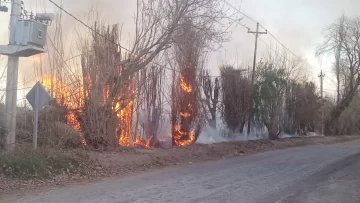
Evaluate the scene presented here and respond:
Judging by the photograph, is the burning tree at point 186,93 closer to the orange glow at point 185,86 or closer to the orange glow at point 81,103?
the orange glow at point 185,86

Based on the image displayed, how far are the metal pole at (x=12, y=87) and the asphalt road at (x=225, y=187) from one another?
3.51 m

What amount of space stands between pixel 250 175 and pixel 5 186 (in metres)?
6.92

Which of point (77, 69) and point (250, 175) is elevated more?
point (77, 69)

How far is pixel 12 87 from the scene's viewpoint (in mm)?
12859

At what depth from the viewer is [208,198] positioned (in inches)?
360

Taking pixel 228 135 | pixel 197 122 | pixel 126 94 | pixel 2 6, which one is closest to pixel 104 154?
pixel 126 94

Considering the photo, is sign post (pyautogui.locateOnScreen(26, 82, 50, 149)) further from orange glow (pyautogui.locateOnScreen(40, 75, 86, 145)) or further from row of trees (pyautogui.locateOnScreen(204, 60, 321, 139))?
row of trees (pyautogui.locateOnScreen(204, 60, 321, 139))

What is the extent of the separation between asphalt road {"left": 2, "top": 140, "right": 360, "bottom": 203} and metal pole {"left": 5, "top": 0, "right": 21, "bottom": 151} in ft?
11.5

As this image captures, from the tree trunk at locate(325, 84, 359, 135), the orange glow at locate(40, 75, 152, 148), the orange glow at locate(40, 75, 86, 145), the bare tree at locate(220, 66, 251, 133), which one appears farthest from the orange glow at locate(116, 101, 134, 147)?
the tree trunk at locate(325, 84, 359, 135)

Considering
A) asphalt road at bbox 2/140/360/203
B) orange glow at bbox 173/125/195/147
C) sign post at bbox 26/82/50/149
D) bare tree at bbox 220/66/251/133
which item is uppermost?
bare tree at bbox 220/66/251/133

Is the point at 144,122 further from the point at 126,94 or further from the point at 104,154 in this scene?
the point at 104,154

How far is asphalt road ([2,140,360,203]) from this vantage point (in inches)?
361

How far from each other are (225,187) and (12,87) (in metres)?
7.09

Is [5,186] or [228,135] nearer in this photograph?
[5,186]
